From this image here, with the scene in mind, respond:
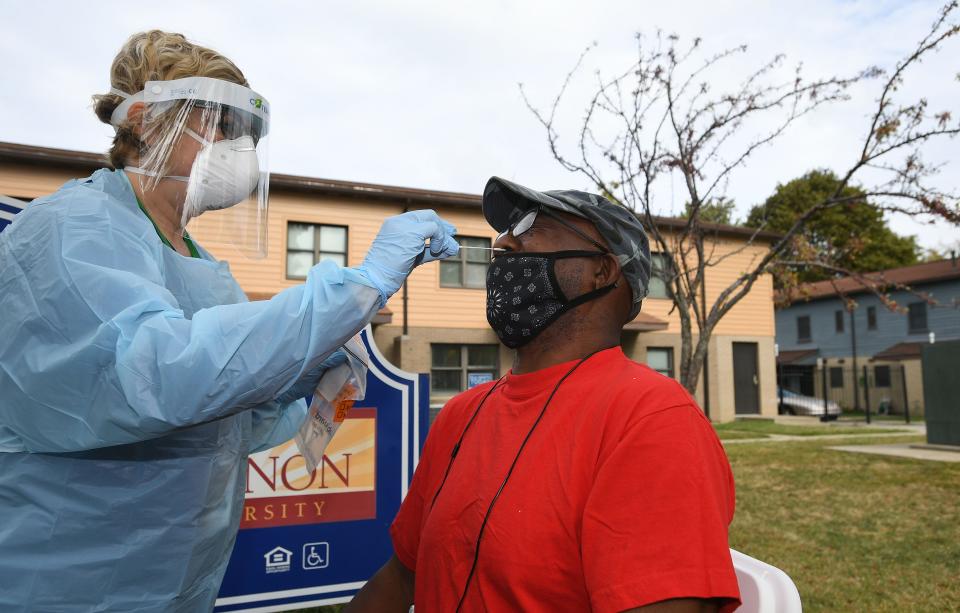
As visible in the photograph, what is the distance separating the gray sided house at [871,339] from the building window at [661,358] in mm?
8892

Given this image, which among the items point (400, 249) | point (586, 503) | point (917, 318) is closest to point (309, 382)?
point (400, 249)

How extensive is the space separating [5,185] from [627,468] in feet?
55.1

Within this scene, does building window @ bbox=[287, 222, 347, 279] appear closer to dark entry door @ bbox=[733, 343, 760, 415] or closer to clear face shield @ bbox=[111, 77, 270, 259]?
dark entry door @ bbox=[733, 343, 760, 415]

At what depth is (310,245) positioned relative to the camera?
16.7 metres

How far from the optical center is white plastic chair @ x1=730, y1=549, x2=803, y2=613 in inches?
68.1

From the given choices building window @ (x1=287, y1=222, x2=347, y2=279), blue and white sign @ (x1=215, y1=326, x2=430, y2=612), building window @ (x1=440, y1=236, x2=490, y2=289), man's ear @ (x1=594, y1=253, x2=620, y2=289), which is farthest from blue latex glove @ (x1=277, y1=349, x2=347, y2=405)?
building window @ (x1=440, y1=236, x2=490, y2=289)

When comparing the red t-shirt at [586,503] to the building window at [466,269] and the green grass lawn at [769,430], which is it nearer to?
the green grass lawn at [769,430]

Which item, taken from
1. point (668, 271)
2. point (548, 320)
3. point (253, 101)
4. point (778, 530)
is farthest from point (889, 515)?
point (253, 101)

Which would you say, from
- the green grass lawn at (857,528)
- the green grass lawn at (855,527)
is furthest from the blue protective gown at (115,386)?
the green grass lawn at (857,528)

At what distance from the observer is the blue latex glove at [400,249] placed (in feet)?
5.25

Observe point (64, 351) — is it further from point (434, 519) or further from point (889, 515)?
point (889, 515)

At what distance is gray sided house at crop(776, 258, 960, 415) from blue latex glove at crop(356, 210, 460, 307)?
2728cm

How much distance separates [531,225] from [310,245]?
1545 centimetres

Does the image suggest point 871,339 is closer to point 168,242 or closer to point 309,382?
point 309,382
